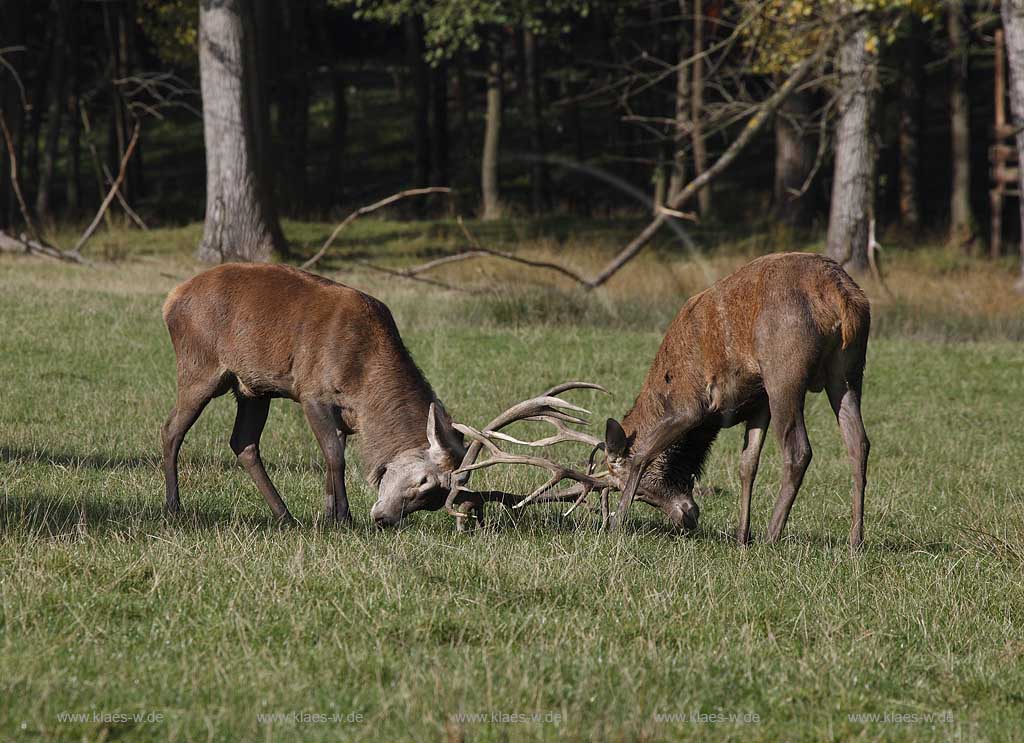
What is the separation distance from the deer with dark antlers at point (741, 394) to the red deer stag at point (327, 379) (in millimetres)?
292

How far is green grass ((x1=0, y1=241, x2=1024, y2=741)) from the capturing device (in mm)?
4281

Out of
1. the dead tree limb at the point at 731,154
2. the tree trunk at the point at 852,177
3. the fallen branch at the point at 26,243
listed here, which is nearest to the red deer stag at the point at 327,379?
the dead tree limb at the point at 731,154

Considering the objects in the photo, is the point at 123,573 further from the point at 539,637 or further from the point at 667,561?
the point at 667,561

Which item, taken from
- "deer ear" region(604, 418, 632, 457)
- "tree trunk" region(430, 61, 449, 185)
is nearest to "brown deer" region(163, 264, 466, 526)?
"deer ear" region(604, 418, 632, 457)

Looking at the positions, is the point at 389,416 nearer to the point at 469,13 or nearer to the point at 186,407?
the point at 186,407

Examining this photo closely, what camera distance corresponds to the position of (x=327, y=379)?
7746 millimetres

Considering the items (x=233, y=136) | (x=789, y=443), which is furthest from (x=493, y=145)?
(x=789, y=443)

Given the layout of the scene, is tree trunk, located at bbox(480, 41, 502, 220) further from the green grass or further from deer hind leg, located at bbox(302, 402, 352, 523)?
deer hind leg, located at bbox(302, 402, 352, 523)

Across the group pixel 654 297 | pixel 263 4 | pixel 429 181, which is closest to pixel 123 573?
pixel 654 297

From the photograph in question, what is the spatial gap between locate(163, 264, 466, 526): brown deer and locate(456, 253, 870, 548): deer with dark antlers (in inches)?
13.2

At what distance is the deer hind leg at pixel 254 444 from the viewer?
7.76m

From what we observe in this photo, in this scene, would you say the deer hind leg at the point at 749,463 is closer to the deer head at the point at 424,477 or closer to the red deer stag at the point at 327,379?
the red deer stag at the point at 327,379

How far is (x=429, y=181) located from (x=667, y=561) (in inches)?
1179

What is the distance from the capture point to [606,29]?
36938mm
